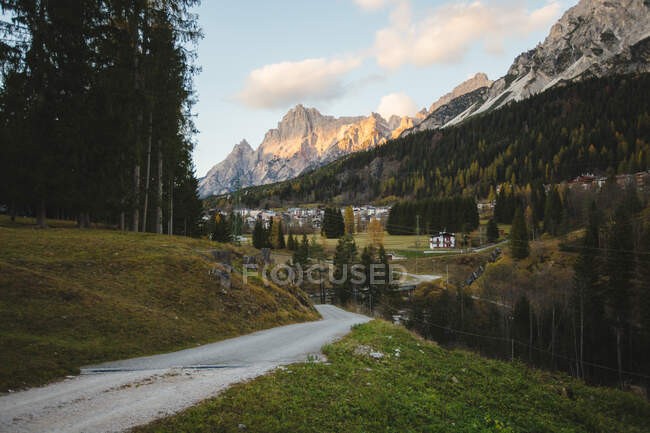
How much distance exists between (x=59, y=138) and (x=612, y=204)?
10716 centimetres

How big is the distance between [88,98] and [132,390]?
2121 centimetres

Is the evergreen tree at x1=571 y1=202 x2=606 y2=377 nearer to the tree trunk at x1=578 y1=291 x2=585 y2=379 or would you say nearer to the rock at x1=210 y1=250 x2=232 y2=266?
the tree trunk at x1=578 y1=291 x2=585 y2=379

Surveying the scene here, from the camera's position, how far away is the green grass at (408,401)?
18.0 feet

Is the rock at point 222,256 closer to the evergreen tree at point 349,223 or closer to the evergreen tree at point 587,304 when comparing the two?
the evergreen tree at point 587,304

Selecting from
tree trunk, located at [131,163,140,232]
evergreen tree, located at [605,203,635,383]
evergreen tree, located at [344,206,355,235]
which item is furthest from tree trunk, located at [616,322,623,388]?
evergreen tree, located at [344,206,355,235]

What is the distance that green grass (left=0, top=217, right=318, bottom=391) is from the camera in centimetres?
812

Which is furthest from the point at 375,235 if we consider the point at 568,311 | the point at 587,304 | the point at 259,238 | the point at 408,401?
the point at 408,401

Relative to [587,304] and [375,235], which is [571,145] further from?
[587,304]

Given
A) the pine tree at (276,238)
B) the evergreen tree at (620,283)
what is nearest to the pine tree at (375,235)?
the pine tree at (276,238)

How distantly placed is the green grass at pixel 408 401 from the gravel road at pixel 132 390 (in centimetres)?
64

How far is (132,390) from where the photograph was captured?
6.55 meters

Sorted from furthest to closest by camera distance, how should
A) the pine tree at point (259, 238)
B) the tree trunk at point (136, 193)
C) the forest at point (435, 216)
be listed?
1. the forest at point (435, 216)
2. the pine tree at point (259, 238)
3. the tree trunk at point (136, 193)

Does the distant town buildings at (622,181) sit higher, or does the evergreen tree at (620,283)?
the distant town buildings at (622,181)

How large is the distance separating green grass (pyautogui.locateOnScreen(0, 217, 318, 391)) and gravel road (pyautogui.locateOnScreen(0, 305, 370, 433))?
74cm
